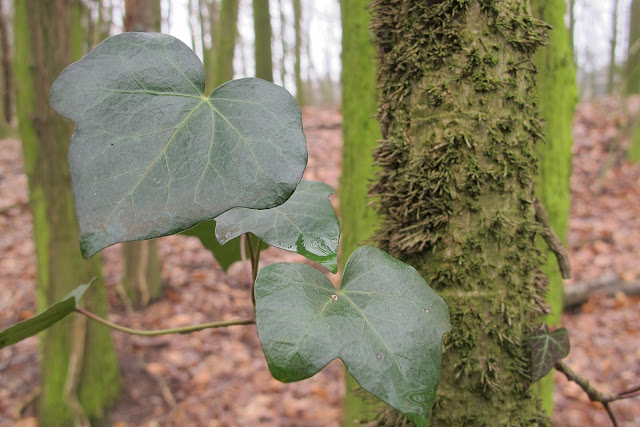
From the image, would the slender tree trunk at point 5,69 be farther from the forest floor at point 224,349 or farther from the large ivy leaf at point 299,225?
the large ivy leaf at point 299,225

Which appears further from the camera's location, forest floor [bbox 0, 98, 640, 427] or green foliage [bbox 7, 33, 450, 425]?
forest floor [bbox 0, 98, 640, 427]

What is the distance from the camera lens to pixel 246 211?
709mm

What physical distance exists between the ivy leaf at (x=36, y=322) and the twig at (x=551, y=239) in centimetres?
80

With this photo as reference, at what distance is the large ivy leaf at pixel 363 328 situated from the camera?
1.52 ft

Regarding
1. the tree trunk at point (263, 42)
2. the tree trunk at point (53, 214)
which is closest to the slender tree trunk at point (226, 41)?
the tree trunk at point (263, 42)

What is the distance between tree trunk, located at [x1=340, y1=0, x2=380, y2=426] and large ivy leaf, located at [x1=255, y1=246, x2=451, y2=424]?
44.8 inches

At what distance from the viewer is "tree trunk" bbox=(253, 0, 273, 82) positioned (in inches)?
195

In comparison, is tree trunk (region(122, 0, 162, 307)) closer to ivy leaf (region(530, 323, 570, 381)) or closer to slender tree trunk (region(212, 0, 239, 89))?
slender tree trunk (region(212, 0, 239, 89))

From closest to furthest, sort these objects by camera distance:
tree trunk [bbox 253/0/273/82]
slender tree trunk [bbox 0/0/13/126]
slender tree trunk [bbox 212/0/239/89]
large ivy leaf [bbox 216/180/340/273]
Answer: large ivy leaf [bbox 216/180/340/273]
slender tree trunk [bbox 212/0/239/89]
tree trunk [bbox 253/0/273/82]
slender tree trunk [bbox 0/0/13/126]

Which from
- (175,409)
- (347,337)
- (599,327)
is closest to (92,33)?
(175,409)

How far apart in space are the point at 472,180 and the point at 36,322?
2.38 feet

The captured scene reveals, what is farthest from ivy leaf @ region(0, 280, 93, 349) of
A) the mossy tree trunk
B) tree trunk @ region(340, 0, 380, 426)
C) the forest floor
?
the mossy tree trunk

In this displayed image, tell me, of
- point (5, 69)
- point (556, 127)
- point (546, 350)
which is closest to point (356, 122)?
→ point (556, 127)

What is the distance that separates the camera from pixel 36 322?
69cm
